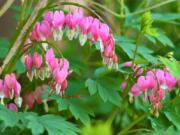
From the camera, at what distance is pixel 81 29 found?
161cm

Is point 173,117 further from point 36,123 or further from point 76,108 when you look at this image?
point 36,123

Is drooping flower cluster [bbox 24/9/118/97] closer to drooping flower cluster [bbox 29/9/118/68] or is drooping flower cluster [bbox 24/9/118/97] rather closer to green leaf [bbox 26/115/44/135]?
drooping flower cluster [bbox 29/9/118/68]

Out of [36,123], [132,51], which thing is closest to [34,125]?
[36,123]

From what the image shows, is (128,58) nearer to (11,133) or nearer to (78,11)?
(78,11)

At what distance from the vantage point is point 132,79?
176cm

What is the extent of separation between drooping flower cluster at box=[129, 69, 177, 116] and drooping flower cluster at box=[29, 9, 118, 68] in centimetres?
12

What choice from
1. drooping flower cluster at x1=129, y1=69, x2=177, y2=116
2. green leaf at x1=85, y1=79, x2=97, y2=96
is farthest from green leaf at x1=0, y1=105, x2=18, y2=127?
drooping flower cluster at x1=129, y1=69, x2=177, y2=116

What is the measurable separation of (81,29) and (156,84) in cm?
31

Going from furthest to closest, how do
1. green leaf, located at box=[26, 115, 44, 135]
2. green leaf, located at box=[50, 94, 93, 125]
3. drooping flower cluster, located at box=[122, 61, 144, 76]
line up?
drooping flower cluster, located at box=[122, 61, 144, 76] < green leaf, located at box=[50, 94, 93, 125] < green leaf, located at box=[26, 115, 44, 135]

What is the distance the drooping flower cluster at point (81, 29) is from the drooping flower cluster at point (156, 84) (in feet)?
0.41

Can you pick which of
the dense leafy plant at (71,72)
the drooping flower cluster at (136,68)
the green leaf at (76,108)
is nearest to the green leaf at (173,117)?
the dense leafy plant at (71,72)

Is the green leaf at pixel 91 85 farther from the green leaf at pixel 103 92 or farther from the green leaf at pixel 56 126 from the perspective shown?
the green leaf at pixel 56 126

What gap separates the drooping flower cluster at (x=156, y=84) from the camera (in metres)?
1.63

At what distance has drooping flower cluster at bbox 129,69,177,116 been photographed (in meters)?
1.63
